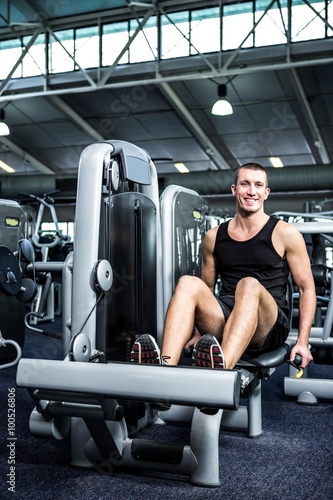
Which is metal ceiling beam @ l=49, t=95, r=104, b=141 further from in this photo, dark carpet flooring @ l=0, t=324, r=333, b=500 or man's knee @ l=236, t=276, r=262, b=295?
man's knee @ l=236, t=276, r=262, b=295

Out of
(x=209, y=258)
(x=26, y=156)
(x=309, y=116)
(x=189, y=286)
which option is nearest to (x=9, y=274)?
(x=209, y=258)

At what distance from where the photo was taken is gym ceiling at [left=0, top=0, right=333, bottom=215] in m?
7.50

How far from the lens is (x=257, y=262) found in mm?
2162

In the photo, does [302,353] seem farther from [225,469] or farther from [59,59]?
[59,59]

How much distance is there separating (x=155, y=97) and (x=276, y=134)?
2.30 metres

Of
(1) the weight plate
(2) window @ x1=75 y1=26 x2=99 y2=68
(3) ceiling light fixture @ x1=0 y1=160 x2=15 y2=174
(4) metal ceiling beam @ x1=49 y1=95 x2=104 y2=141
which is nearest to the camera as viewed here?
(1) the weight plate

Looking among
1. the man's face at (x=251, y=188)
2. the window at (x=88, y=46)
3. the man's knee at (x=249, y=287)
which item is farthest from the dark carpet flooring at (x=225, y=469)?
the window at (x=88, y=46)

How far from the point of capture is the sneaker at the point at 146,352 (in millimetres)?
1724

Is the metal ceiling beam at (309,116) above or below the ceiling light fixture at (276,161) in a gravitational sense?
above

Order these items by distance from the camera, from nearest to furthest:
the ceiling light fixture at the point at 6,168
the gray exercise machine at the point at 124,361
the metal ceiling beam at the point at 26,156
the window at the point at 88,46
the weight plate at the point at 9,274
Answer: the gray exercise machine at the point at 124,361 < the weight plate at the point at 9,274 < the window at the point at 88,46 < the metal ceiling beam at the point at 26,156 < the ceiling light fixture at the point at 6,168

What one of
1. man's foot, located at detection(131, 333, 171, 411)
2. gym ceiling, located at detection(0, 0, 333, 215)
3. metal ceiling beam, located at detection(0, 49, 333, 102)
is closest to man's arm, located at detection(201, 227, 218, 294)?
man's foot, located at detection(131, 333, 171, 411)

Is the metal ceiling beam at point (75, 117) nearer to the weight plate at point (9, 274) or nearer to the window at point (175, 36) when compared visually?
the window at point (175, 36)

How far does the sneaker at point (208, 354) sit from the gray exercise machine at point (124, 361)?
0.09m

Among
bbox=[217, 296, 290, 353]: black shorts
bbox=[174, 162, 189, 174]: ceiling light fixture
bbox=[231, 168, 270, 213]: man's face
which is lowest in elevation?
bbox=[217, 296, 290, 353]: black shorts
